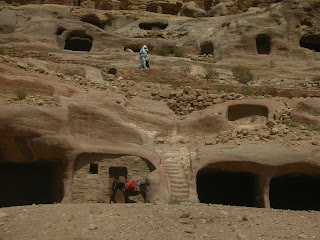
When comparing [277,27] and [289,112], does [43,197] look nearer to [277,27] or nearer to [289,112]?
[289,112]

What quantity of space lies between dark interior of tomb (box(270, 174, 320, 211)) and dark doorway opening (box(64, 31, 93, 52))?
1391 cm

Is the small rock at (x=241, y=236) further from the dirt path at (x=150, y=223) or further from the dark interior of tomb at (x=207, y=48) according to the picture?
the dark interior of tomb at (x=207, y=48)

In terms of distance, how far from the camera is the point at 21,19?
26.5 metres

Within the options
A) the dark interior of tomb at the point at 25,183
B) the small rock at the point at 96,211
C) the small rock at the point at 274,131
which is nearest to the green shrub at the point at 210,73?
the small rock at the point at 274,131

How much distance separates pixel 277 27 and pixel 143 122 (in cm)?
1256

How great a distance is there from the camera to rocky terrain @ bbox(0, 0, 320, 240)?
10156mm

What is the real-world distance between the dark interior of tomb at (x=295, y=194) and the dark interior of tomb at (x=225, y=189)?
0.85 metres

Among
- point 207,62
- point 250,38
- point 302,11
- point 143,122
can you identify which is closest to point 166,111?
point 143,122

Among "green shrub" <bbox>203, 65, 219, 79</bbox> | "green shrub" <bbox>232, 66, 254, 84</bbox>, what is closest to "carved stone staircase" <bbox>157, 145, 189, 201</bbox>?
"green shrub" <bbox>203, 65, 219, 79</bbox>

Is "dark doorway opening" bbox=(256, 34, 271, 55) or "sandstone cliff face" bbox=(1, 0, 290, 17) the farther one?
"sandstone cliff face" bbox=(1, 0, 290, 17)

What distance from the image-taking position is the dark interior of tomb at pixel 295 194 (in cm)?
1559

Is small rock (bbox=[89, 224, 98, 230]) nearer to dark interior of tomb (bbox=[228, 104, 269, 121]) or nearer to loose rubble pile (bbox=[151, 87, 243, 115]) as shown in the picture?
loose rubble pile (bbox=[151, 87, 243, 115])

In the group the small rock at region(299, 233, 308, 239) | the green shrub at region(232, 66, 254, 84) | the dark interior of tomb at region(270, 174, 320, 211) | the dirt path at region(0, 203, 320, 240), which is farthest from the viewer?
the green shrub at region(232, 66, 254, 84)

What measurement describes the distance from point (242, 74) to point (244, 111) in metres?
4.82
